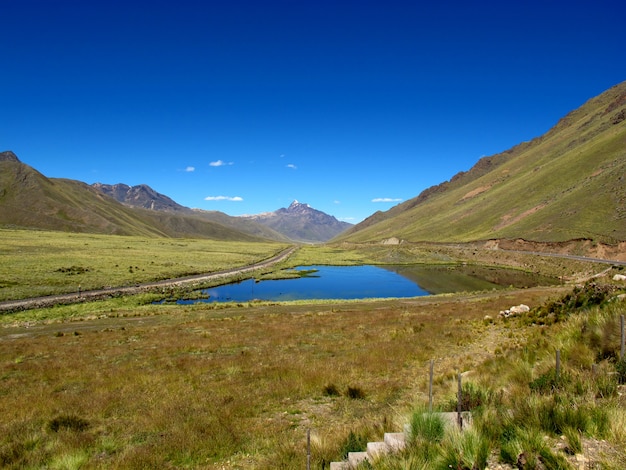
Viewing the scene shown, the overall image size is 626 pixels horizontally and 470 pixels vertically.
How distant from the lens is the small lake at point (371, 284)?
5606cm

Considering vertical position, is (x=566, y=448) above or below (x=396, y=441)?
above

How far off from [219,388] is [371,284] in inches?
2304

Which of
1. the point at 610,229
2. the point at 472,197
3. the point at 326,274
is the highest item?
the point at 472,197

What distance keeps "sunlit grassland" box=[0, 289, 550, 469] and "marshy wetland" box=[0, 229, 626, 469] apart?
0.06 m

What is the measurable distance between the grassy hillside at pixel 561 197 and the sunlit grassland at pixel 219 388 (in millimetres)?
76198

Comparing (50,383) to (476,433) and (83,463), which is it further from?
(476,433)

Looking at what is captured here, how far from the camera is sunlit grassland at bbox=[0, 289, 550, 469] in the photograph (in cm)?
827

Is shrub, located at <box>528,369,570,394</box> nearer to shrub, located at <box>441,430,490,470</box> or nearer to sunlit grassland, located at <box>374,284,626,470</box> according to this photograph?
sunlit grassland, located at <box>374,284,626,470</box>

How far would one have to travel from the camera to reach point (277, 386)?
42.8 feet

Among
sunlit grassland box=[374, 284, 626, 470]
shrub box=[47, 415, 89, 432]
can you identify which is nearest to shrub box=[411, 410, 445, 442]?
sunlit grassland box=[374, 284, 626, 470]

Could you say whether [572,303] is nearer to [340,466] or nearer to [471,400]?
[471,400]

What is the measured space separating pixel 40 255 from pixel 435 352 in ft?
305

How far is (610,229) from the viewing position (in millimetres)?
76250

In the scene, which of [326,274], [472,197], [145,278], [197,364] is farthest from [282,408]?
[472,197]
